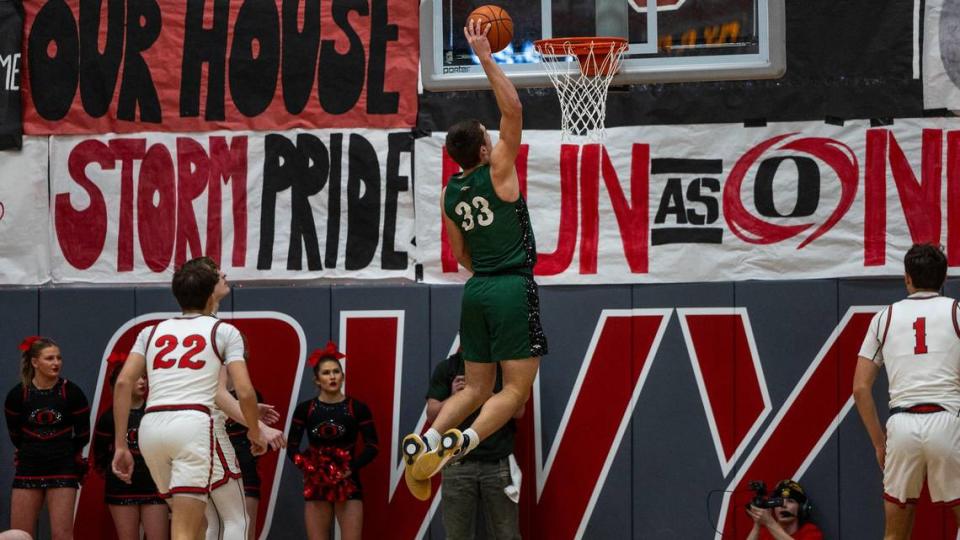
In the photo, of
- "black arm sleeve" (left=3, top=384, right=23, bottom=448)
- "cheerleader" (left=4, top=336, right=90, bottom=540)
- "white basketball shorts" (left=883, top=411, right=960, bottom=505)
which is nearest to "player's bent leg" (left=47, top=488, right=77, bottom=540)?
"cheerleader" (left=4, top=336, right=90, bottom=540)

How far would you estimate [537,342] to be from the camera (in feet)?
26.8

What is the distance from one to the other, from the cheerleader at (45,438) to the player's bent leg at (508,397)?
480 cm

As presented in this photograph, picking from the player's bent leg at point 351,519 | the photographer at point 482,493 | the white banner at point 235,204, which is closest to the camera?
the photographer at point 482,493

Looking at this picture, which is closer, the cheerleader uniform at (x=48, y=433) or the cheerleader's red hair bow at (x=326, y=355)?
the cheerleader uniform at (x=48, y=433)

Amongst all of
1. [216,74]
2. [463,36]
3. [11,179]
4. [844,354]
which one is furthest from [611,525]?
[11,179]

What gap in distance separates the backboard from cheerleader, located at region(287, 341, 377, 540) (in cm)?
284

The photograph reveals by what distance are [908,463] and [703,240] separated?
307cm

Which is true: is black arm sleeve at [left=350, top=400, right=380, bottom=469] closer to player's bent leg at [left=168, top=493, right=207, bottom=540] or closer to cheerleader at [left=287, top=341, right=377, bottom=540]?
cheerleader at [left=287, top=341, right=377, bottom=540]

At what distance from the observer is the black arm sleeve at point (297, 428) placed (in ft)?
37.4

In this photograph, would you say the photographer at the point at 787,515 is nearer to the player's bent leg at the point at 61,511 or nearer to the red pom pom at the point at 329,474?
the red pom pom at the point at 329,474

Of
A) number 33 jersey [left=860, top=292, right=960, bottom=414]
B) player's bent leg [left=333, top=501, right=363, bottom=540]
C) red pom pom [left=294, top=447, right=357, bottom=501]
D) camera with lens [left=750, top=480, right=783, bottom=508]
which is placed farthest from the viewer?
player's bent leg [left=333, top=501, right=363, bottom=540]

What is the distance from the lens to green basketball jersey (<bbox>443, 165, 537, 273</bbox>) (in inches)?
320

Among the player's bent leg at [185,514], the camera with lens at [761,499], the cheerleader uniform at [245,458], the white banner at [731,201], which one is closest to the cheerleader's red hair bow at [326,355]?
the cheerleader uniform at [245,458]

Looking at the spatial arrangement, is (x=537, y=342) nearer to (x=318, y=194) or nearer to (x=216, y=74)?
(x=318, y=194)
